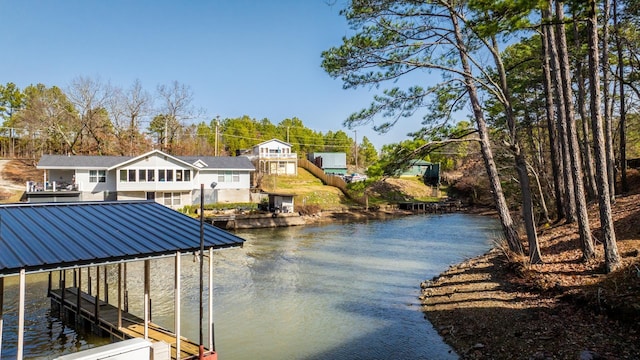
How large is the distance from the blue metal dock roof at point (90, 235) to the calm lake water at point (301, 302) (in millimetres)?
3399

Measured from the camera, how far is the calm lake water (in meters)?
10.0

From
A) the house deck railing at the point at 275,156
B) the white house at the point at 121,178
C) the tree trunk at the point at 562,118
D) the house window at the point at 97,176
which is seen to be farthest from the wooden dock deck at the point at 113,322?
the house deck railing at the point at 275,156

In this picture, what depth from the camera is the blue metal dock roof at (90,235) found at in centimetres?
631

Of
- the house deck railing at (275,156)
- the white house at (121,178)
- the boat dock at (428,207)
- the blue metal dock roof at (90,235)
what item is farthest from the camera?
the house deck railing at (275,156)

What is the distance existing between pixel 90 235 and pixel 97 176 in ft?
93.8

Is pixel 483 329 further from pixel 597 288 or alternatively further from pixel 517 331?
pixel 597 288

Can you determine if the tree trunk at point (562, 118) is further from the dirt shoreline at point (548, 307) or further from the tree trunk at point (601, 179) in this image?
the dirt shoreline at point (548, 307)

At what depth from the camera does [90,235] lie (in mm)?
7551

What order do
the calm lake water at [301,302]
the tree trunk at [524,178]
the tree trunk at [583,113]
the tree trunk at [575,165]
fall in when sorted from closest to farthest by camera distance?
the calm lake water at [301,302] → the tree trunk at [575,165] → the tree trunk at [524,178] → the tree trunk at [583,113]

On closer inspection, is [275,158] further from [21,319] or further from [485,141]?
[21,319]

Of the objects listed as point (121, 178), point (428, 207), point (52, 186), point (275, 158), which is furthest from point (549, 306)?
point (275, 158)

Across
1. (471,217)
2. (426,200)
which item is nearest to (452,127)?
(471,217)

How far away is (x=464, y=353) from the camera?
30.0ft

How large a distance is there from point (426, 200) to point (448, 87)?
130 feet
